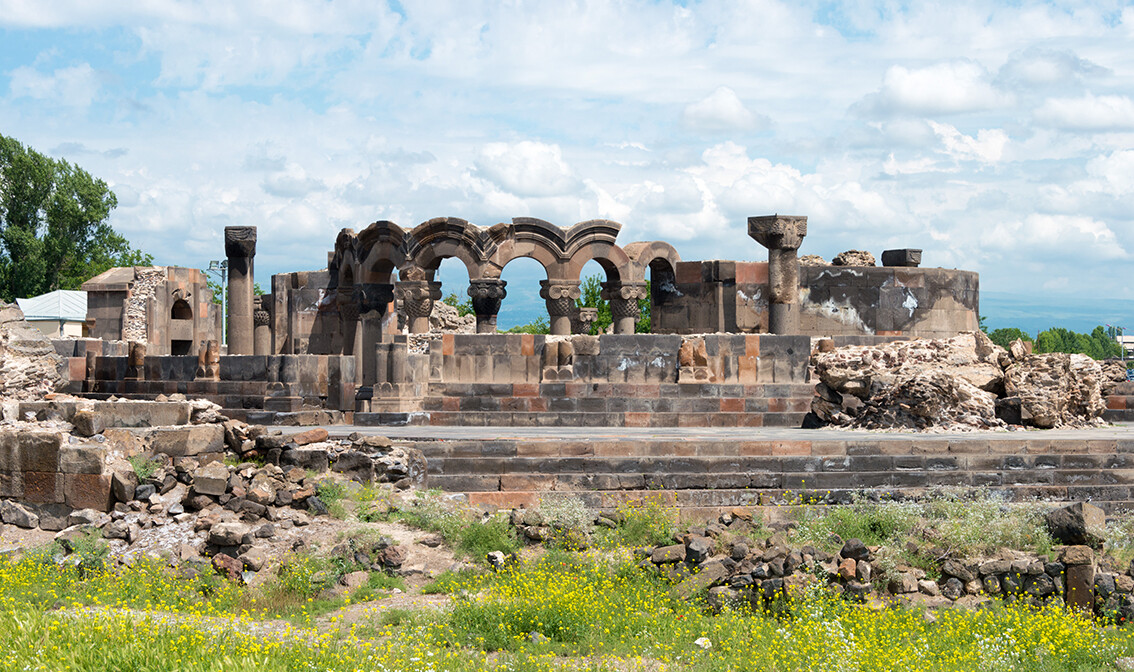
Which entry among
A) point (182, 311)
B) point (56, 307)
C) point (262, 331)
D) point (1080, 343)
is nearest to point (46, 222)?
point (56, 307)

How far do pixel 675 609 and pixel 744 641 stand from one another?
88 centimetres

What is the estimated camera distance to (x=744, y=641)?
22.5 ft

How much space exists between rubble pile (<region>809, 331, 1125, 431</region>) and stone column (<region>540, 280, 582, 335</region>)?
17.3ft

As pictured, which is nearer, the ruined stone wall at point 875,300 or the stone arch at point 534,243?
the stone arch at point 534,243

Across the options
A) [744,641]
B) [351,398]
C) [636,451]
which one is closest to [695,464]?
[636,451]

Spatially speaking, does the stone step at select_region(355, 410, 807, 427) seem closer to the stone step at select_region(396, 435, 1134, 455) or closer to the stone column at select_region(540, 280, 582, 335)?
the stone step at select_region(396, 435, 1134, 455)

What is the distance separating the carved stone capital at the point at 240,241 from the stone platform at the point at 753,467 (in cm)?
1045

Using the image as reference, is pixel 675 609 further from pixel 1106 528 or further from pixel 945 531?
pixel 1106 528

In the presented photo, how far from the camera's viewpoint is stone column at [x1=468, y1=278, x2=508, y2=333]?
62.4ft

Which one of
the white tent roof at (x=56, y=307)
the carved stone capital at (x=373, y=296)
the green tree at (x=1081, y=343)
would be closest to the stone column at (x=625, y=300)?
the carved stone capital at (x=373, y=296)

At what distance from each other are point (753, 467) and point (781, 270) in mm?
8911

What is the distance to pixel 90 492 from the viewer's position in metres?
9.57

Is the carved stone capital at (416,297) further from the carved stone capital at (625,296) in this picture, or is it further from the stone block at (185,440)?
the stone block at (185,440)

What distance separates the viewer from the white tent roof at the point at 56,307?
44094mm
